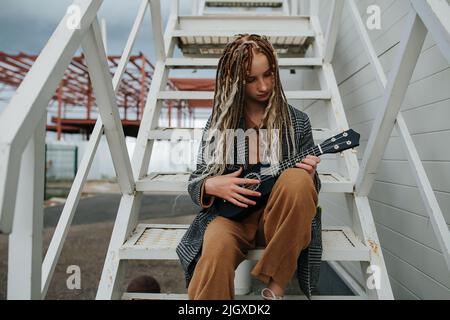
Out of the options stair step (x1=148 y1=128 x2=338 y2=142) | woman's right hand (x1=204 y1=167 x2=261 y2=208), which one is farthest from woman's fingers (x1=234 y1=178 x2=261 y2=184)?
stair step (x1=148 y1=128 x2=338 y2=142)

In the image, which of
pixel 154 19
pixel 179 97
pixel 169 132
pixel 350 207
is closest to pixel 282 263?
pixel 350 207

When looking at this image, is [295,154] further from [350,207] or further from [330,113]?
[330,113]

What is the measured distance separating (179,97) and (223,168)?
2.63 feet

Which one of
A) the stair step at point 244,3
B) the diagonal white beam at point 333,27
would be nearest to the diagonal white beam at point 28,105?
the diagonal white beam at point 333,27

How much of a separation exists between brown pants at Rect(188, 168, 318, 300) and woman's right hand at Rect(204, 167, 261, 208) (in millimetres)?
76

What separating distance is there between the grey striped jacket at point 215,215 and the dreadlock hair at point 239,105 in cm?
3

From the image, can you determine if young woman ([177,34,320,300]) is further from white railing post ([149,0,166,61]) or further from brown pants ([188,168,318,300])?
white railing post ([149,0,166,61])

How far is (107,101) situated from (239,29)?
Answer: 1.60 meters

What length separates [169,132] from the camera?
173 cm

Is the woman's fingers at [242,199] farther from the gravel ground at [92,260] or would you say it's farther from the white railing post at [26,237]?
the white railing post at [26,237]

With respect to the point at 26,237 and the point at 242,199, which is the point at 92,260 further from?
the point at 26,237

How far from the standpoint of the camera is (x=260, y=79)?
1258 mm

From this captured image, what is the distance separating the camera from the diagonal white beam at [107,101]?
43.7 inches
